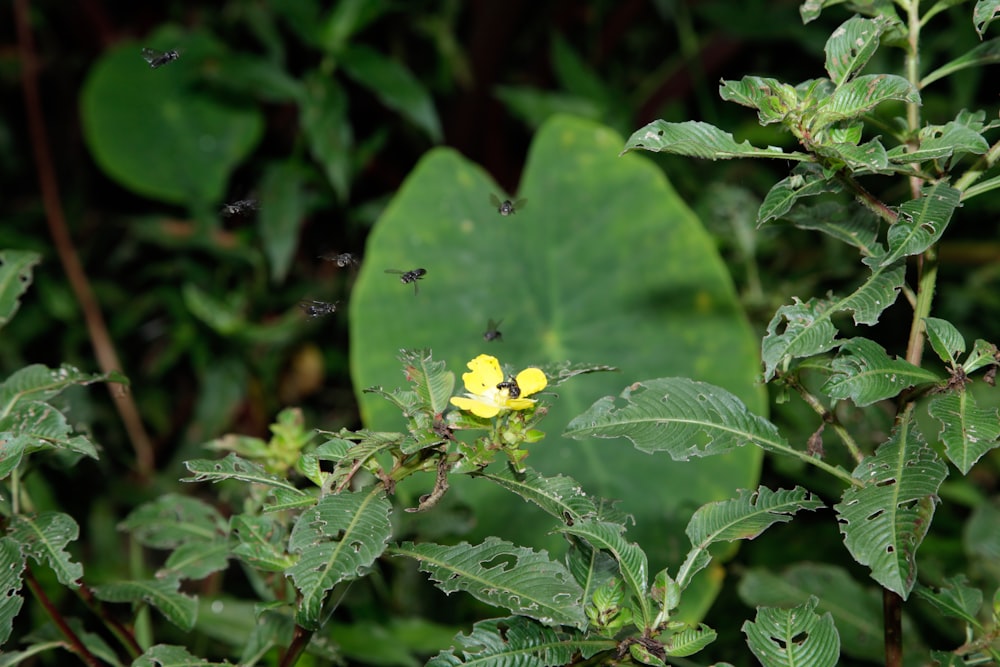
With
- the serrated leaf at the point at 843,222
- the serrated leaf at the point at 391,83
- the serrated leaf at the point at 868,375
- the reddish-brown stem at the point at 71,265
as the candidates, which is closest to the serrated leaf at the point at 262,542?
the serrated leaf at the point at 868,375

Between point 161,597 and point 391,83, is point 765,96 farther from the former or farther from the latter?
point 391,83

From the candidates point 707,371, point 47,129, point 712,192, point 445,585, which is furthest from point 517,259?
point 47,129

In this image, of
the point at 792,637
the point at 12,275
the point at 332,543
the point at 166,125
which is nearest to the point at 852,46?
the point at 792,637

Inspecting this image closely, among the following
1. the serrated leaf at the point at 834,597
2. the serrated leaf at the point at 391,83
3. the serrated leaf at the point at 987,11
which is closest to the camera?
the serrated leaf at the point at 987,11

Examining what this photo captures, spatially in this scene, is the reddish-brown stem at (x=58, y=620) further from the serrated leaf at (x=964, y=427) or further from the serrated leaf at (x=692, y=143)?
the serrated leaf at (x=964, y=427)

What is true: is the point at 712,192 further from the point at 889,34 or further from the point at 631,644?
the point at 631,644

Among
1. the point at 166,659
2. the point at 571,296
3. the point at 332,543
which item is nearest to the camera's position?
the point at 332,543
